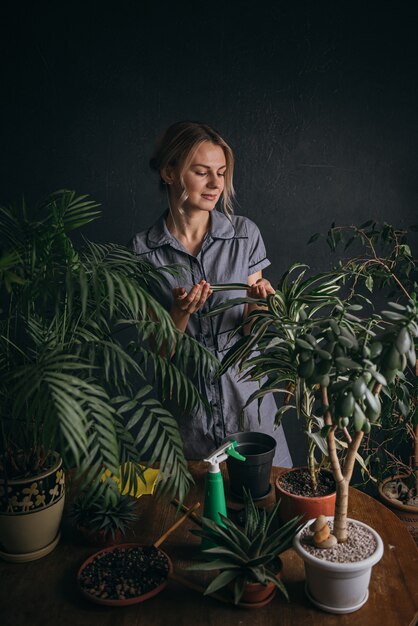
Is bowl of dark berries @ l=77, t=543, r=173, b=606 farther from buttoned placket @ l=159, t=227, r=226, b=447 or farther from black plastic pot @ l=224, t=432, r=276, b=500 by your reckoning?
buttoned placket @ l=159, t=227, r=226, b=447

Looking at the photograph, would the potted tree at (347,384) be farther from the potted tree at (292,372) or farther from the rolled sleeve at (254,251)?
the rolled sleeve at (254,251)

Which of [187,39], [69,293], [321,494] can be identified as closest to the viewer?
[69,293]

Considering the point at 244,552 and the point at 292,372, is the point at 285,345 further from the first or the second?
the point at 244,552

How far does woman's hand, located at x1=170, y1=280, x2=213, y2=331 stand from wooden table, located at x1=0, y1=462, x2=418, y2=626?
2.15 ft

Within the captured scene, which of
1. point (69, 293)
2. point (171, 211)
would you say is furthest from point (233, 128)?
point (69, 293)

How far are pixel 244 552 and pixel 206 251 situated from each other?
1.18 meters

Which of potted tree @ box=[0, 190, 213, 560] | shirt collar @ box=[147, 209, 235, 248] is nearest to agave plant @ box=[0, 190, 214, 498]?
potted tree @ box=[0, 190, 213, 560]

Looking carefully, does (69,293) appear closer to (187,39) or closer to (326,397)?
(326,397)

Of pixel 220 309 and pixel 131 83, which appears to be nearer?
pixel 220 309

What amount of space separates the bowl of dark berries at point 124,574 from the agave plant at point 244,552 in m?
0.10

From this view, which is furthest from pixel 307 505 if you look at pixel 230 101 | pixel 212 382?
pixel 230 101

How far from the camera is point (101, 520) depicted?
4.36 feet

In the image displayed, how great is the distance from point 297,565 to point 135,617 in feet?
1.23

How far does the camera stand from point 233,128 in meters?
2.55
